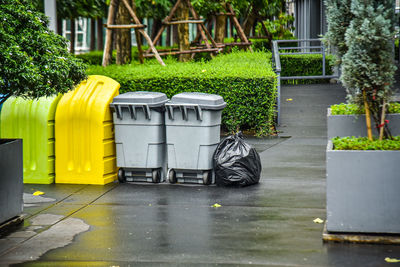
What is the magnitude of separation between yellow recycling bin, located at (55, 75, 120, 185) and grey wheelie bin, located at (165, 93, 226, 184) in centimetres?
78

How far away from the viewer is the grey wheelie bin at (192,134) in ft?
27.0

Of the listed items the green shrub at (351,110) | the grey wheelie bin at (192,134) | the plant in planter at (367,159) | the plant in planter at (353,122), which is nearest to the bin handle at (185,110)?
the grey wheelie bin at (192,134)

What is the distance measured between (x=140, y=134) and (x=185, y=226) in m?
2.29

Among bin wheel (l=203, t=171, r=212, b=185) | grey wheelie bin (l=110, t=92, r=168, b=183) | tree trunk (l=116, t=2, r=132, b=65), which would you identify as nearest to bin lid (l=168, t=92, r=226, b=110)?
grey wheelie bin (l=110, t=92, r=168, b=183)

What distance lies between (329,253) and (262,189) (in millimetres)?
2486

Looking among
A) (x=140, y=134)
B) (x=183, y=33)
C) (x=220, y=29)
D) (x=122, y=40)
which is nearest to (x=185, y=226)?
(x=140, y=134)

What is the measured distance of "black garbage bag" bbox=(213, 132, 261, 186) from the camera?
8094 millimetres

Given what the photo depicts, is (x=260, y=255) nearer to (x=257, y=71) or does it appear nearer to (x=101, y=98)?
(x=101, y=98)

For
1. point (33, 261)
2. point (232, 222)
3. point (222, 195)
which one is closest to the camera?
point (33, 261)

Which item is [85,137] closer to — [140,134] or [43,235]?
[140,134]

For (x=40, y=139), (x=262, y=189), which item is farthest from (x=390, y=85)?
(x=40, y=139)

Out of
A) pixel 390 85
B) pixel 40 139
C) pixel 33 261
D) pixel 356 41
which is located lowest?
pixel 33 261

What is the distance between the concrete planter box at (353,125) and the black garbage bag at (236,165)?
1583 millimetres

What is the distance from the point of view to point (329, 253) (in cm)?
551
